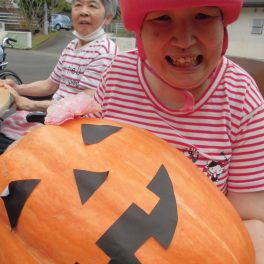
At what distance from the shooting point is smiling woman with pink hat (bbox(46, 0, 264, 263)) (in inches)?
41.0

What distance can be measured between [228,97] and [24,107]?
153 cm

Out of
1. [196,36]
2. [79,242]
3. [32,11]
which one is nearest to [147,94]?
[196,36]

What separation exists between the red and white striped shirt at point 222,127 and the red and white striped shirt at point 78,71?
112cm

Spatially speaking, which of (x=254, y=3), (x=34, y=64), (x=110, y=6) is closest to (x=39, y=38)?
(x=34, y=64)

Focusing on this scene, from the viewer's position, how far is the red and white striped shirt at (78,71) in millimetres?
2332

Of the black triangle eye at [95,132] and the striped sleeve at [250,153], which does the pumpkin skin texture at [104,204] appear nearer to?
the black triangle eye at [95,132]

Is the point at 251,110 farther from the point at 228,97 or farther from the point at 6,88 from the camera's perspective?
the point at 6,88

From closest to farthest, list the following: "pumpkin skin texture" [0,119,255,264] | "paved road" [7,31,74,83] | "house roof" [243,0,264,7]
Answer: "pumpkin skin texture" [0,119,255,264] → "paved road" [7,31,74,83] → "house roof" [243,0,264,7]

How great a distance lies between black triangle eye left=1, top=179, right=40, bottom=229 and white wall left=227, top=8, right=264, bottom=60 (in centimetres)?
1829

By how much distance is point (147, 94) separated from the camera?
128cm

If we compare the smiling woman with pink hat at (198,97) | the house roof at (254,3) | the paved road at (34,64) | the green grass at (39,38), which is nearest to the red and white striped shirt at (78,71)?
the smiling woman with pink hat at (198,97)

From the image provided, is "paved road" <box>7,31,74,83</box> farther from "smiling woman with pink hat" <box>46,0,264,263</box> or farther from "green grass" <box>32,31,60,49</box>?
"smiling woman with pink hat" <box>46,0,264,263</box>

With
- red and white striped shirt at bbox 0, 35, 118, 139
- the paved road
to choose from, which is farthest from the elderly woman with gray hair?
the paved road

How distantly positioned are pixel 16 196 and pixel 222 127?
0.61m
